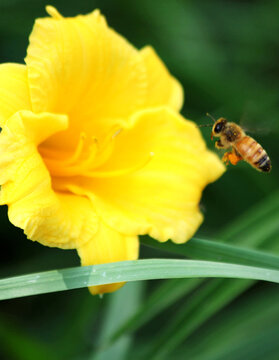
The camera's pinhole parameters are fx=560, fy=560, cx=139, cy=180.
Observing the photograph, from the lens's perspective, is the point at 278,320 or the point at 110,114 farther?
the point at 278,320

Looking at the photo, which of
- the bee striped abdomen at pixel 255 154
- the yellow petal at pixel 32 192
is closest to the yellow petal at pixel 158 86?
the bee striped abdomen at pixel 255 154

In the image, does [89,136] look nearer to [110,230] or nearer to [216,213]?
[110,230]

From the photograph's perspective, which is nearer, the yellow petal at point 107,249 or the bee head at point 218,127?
the yellow petal at point 107,249

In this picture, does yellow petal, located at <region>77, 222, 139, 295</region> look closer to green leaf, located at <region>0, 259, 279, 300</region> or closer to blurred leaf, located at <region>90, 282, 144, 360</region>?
green leaf, located at <region>0, 259, 279, 300</region>

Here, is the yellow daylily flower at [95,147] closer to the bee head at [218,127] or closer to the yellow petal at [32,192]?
the yellow petal at [32,192]

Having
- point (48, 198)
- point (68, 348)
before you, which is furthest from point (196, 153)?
point (68, 348)

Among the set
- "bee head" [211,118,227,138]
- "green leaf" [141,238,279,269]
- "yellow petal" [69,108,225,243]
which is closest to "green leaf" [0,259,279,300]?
"green leaf" [141,238,279,269]

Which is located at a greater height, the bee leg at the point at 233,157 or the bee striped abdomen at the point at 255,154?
the bee striped abdomen at the point at 255,154
